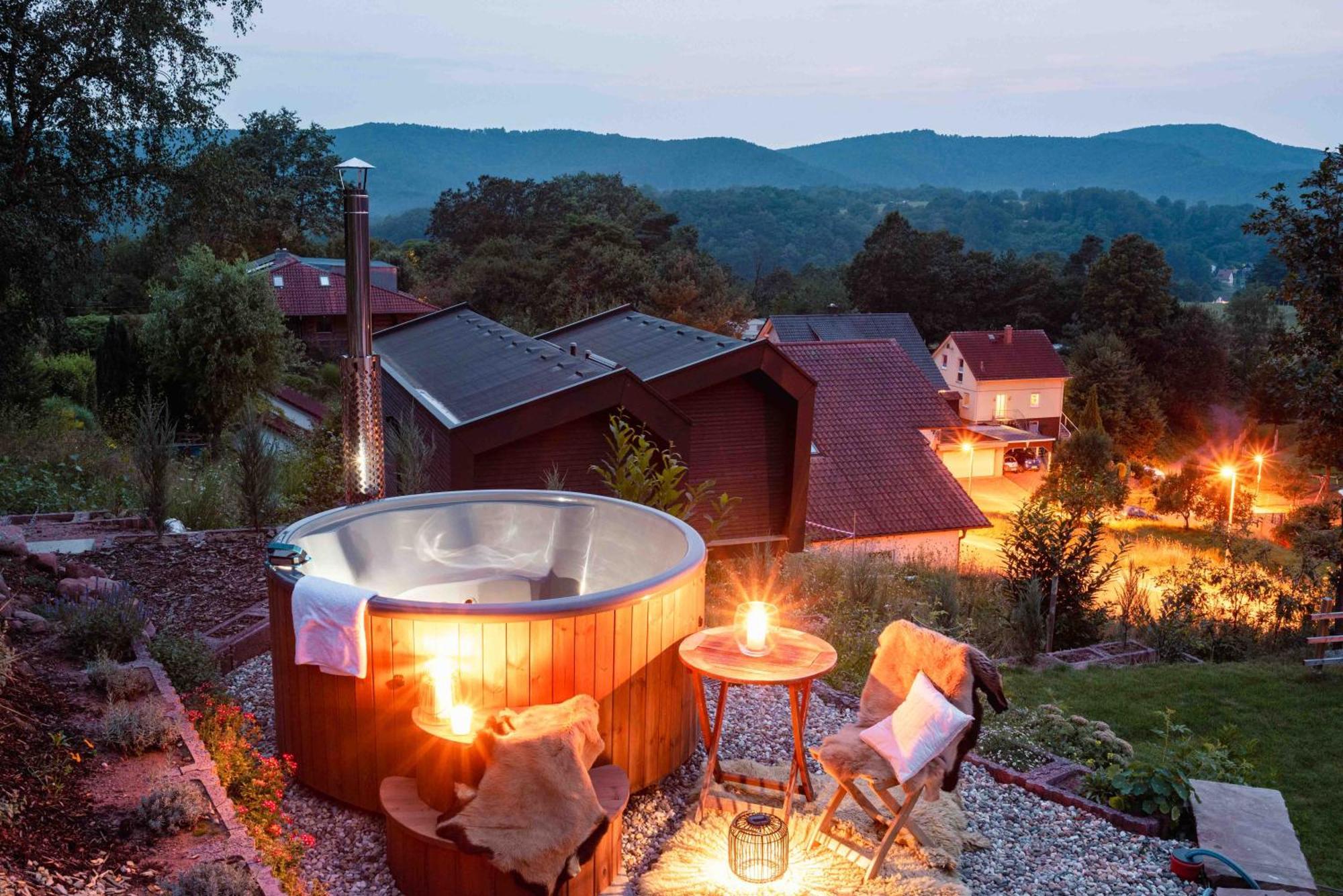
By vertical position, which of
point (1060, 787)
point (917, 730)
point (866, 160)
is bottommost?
point (1060, 787)

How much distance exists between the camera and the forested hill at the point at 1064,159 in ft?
464

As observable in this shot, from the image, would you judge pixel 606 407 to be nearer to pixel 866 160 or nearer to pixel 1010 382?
pixel 1010 382

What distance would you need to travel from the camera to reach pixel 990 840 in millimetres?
4285

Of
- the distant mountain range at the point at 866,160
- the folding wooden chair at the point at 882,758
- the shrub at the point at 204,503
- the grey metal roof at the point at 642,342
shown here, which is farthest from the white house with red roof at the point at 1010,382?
the distant mountain range at the point at 866,160

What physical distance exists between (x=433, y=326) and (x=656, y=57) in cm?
2497

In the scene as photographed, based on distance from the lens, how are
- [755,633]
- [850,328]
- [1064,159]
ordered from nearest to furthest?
[755,633], [850,328], [1064,159]

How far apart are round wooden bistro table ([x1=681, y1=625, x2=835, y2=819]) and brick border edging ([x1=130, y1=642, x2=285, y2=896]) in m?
1.79

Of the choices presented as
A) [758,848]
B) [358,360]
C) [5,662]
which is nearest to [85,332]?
[358,360]

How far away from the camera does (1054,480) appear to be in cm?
2562

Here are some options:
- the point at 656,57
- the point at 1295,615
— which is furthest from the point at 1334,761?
the point at 656,57

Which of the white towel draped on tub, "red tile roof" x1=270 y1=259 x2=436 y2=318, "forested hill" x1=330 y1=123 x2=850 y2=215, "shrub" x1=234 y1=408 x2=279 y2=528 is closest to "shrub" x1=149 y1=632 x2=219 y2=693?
the white towel draped on tub

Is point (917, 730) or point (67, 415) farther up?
point (917, 730)

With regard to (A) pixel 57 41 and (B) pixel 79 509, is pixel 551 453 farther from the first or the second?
(A) pixel 57 41

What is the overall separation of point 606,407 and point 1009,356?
2929 centimetres
